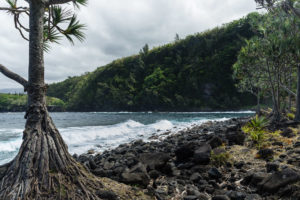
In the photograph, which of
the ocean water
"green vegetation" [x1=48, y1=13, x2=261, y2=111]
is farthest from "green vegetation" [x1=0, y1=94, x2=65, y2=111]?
the ocean water

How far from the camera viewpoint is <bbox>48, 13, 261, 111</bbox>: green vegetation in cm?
6581

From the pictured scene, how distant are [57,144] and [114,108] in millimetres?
79278

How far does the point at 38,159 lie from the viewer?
285 cm

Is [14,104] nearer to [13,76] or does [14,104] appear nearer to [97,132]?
[97,132]

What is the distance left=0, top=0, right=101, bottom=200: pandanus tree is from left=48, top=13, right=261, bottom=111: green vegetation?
61633mm

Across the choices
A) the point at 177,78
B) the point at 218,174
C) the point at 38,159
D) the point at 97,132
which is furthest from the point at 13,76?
the point at 177,78

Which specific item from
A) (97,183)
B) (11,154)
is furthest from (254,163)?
(11,154)

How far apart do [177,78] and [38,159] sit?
74.7 meters

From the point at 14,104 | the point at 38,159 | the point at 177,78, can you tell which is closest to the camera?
the point at 38,159

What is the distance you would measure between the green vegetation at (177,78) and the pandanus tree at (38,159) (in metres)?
61.6

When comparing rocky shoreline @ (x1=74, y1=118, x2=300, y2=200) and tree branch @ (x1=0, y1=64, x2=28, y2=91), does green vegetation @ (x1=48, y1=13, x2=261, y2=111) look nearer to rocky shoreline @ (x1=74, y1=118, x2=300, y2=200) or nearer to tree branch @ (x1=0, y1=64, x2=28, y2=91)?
rocky shoreline @ (x1=74, y1=118, x2=300, y2=200)

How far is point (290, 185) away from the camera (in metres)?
3.05

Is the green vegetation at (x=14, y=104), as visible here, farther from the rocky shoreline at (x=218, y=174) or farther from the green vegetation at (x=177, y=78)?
the rocky shoreline at (x=218, y=174)

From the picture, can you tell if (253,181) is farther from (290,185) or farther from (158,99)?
(158,99)
